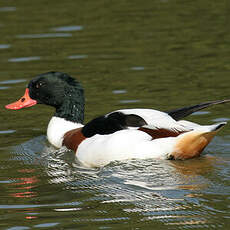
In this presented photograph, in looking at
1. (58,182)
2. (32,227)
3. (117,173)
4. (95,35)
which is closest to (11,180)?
(58,182)

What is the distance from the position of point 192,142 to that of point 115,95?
10.7 ft

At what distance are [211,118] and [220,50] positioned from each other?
11.5 feet

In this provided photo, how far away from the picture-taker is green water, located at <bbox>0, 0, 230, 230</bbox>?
21.7 ft

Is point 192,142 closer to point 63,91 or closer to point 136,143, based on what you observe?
point 136,143

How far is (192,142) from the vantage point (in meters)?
8.02

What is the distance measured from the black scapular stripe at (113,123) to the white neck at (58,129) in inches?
38.1

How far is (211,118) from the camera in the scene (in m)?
9.88

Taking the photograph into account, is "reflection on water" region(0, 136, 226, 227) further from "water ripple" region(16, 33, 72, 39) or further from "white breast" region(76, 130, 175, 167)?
"water ripple" region(16, 33, 72, 39)

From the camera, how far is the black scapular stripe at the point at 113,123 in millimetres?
8172

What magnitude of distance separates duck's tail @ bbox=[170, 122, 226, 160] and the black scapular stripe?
470 millimetres

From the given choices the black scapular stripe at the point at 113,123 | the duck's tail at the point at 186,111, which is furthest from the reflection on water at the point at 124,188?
the duck's tail at the point at 186,111

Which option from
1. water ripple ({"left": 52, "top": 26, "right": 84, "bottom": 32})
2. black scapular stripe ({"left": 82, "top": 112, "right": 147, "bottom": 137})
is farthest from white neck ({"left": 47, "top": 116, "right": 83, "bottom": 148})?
water ripple ({"left": 52, "top": 26, "right": 84, "bottom": 32})

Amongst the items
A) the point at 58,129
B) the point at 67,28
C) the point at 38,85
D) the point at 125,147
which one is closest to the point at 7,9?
the point at 67,28

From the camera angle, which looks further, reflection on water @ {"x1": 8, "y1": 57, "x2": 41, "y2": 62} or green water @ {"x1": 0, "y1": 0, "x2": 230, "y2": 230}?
reflection on water @ {"x1": 8, "y1": 57, "x2": 41, "y2": 62}
